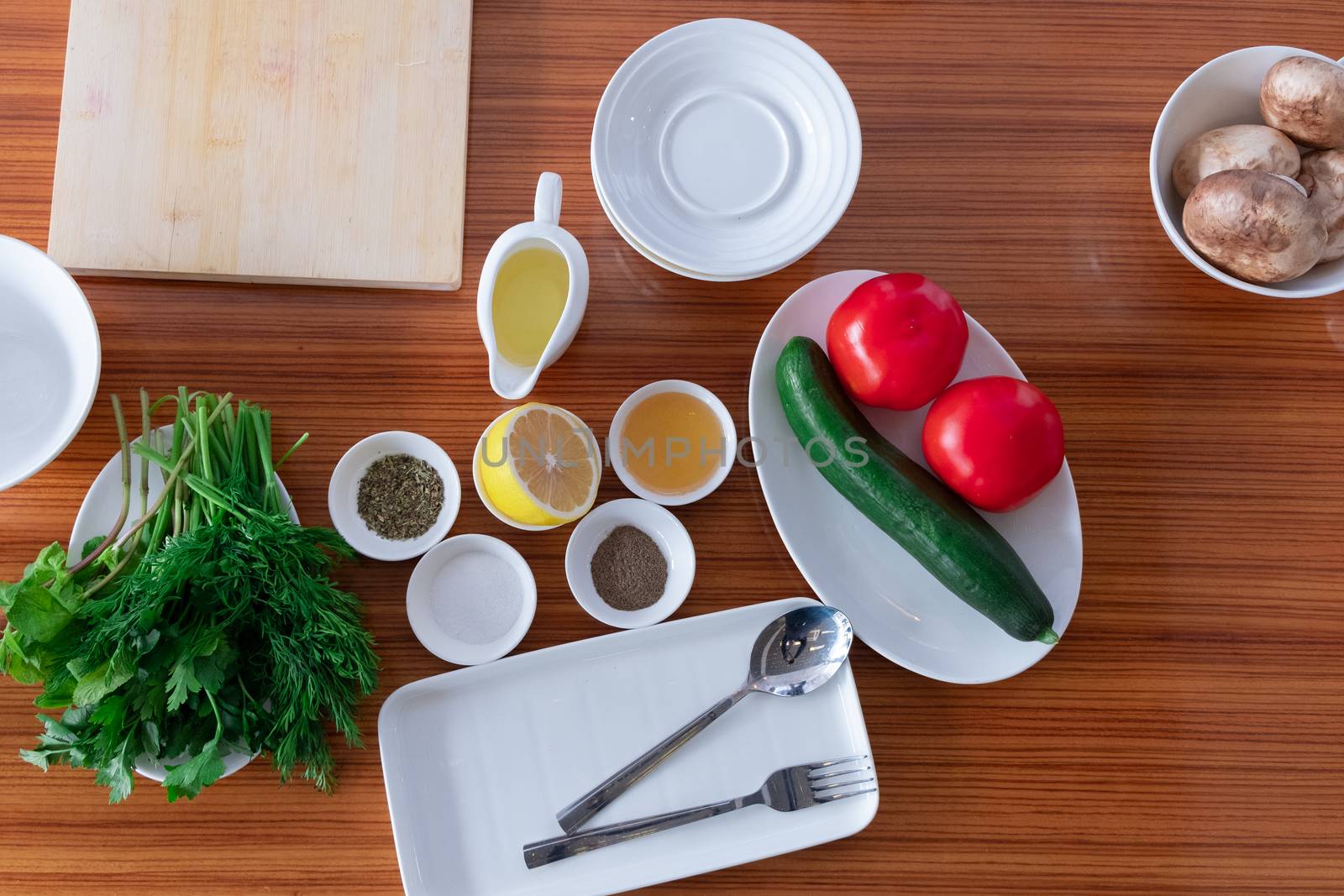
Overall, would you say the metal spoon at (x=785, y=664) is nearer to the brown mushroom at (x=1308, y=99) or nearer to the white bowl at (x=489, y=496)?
the white bowl at (x=489, y=496)

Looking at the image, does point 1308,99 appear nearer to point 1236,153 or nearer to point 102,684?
point 1236,153

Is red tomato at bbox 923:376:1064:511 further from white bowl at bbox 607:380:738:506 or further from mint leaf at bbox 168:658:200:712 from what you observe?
mint leaf at bbox 168:658:200:712

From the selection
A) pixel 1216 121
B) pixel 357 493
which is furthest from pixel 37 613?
pixel 1216 121

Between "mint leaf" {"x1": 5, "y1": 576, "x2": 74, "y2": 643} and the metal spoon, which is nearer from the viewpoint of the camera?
"mint leaf" {"x1": 5, "y1": 576, "x2": 74, "y2": 643}

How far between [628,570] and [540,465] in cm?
17

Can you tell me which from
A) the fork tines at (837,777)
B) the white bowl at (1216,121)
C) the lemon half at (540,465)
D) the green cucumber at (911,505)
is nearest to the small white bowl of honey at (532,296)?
the lemon half at (540,465)

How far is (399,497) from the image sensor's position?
1026 millimetres

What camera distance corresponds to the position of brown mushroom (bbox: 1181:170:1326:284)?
98cm

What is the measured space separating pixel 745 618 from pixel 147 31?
102 cm

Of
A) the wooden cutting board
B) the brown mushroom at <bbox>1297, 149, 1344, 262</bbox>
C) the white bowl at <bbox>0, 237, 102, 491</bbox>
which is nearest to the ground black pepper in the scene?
the wooden cutting board

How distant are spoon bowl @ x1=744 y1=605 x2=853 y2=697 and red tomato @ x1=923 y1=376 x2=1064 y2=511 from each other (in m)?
0.22

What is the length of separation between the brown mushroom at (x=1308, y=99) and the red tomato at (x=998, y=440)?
1.52 ft

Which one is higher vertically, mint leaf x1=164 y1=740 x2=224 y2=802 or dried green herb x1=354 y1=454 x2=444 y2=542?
dried green herb x1=354 y1=454 x2=444 y2=542

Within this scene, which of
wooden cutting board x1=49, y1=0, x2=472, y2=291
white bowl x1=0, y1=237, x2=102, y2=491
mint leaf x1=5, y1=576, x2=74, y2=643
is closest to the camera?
mint leaf x1=5, y1=576, x2=74, y2=643
